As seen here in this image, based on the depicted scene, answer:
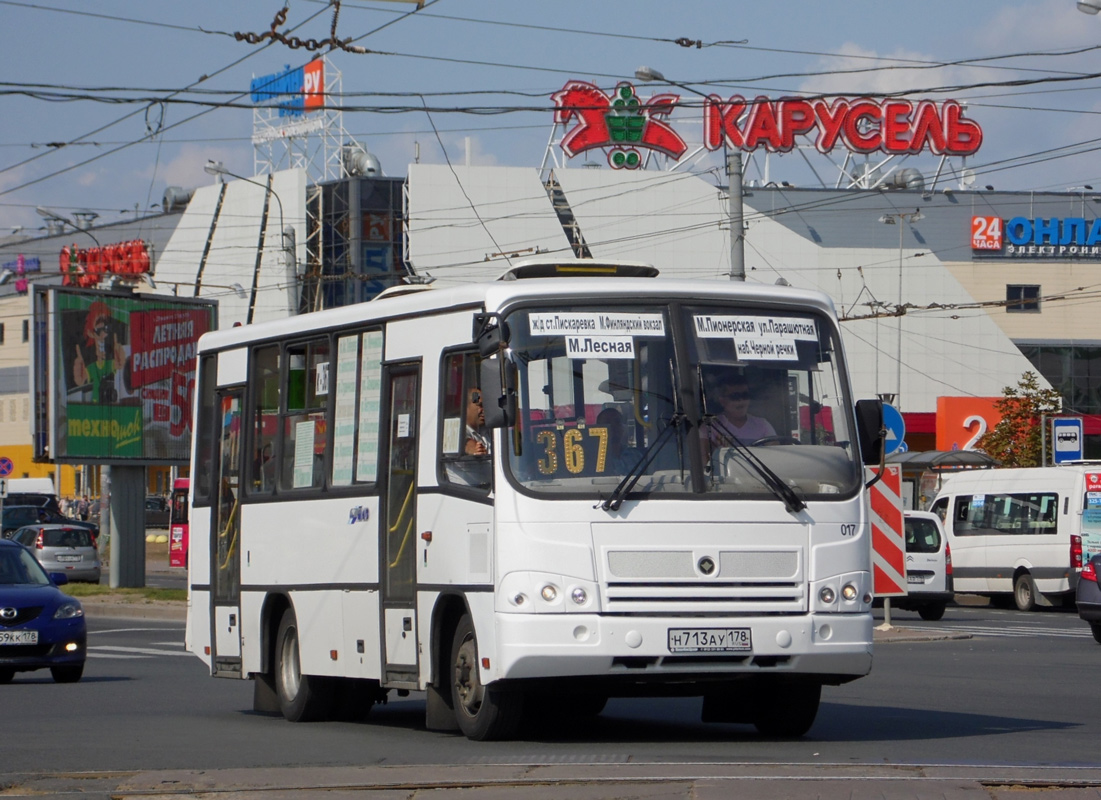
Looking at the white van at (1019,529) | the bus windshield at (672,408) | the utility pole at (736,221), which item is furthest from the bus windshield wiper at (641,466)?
the white van at (1019,529)

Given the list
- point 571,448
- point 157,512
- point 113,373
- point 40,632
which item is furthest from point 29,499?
point 571,448

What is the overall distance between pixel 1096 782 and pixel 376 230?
70249 millimetres

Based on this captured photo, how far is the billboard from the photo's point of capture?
36.0 metres

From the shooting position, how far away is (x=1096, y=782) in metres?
8.45

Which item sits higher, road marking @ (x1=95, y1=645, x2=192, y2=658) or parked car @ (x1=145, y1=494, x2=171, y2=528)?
road marking @ (x1=95, y1=645, x2=192, y2=658)

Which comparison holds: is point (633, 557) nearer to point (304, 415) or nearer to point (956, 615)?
point (304, 415)

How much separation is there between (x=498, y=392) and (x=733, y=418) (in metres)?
1.43

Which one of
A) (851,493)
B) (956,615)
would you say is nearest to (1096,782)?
(851,493)

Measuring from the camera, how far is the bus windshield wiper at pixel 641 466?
1007 centimetres

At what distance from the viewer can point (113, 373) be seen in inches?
1451

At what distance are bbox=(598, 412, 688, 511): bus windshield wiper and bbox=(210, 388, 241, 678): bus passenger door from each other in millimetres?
4728

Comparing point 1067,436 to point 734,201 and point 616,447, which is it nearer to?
point 734,201

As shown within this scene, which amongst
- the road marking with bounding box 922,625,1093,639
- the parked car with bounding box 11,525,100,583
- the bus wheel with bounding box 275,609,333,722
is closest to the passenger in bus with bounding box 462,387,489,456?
the bus wheel with bounding box 275,609,333,722

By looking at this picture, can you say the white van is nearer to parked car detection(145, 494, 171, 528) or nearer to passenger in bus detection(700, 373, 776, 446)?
passenger in bus detection(700, 373, 776, 446)
